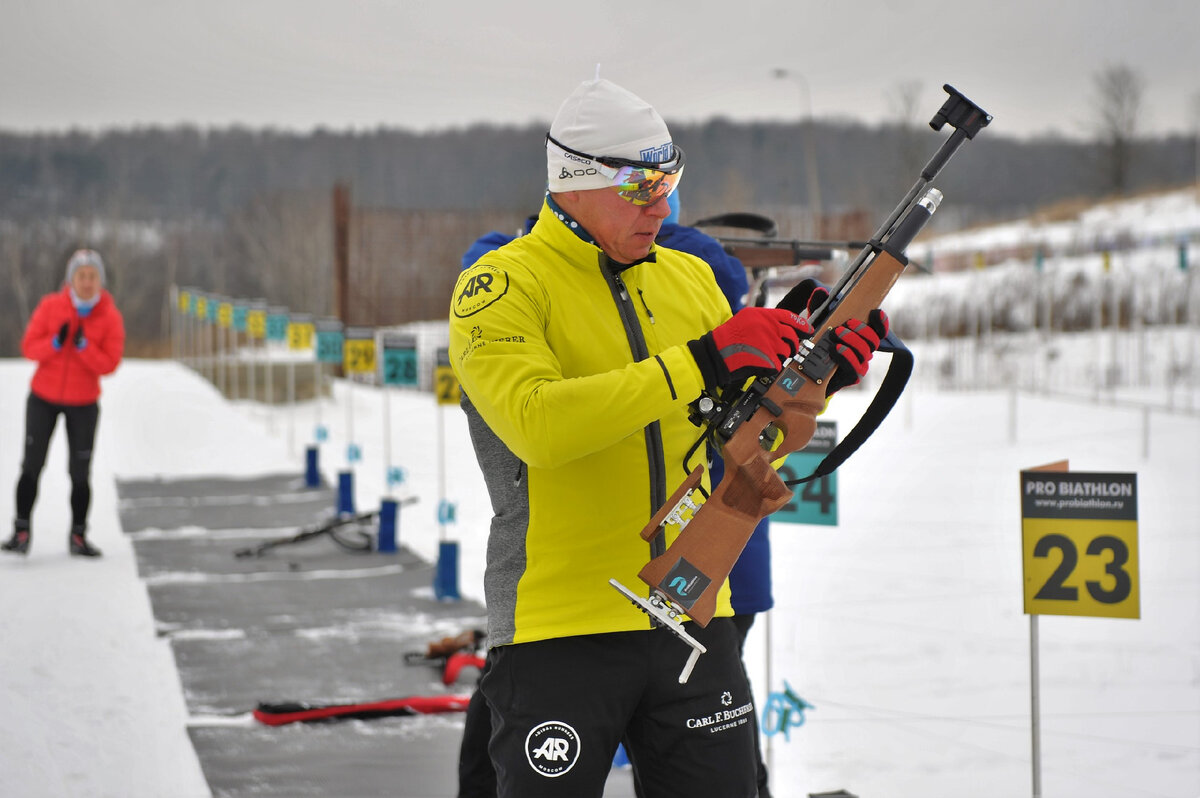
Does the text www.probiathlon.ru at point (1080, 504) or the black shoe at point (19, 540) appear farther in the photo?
the black shoe at point (19, 540)

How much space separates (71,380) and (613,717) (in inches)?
207

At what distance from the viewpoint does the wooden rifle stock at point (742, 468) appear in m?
1.65

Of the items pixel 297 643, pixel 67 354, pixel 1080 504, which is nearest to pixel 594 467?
pixel 1080 504

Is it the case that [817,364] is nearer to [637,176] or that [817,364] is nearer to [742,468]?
[742,468]

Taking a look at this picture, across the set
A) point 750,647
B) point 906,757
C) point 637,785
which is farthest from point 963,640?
point 637,785

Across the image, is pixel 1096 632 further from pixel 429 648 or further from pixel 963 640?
pixel 429 648

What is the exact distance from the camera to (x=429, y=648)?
4699 millimetres

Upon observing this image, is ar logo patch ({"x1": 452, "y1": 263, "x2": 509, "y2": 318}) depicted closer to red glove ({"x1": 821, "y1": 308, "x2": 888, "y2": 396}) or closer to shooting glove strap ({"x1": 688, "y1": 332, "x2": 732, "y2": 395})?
shooting glove strap ({"x1": 688, "y1": 332, "x2": 732, "y2": 395})

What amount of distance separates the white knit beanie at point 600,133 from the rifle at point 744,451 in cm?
35

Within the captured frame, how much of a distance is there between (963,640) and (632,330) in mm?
3735

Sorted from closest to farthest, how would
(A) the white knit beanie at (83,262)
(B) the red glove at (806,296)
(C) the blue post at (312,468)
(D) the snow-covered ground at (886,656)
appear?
1. (B) the red glove at (806,296)
2. (D) the snow-covered ground at (886,656)
3. (A) the white knit beanie at (83,262)
4. (C) the blue post at (312,468)

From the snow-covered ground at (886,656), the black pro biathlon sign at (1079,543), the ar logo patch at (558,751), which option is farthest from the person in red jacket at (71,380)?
the ar logo patch at (558,751)

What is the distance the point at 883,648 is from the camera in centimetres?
491

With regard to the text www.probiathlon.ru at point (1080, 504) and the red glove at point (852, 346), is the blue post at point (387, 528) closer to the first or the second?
the text www.probiathlon.ru at point (1080, 504)
